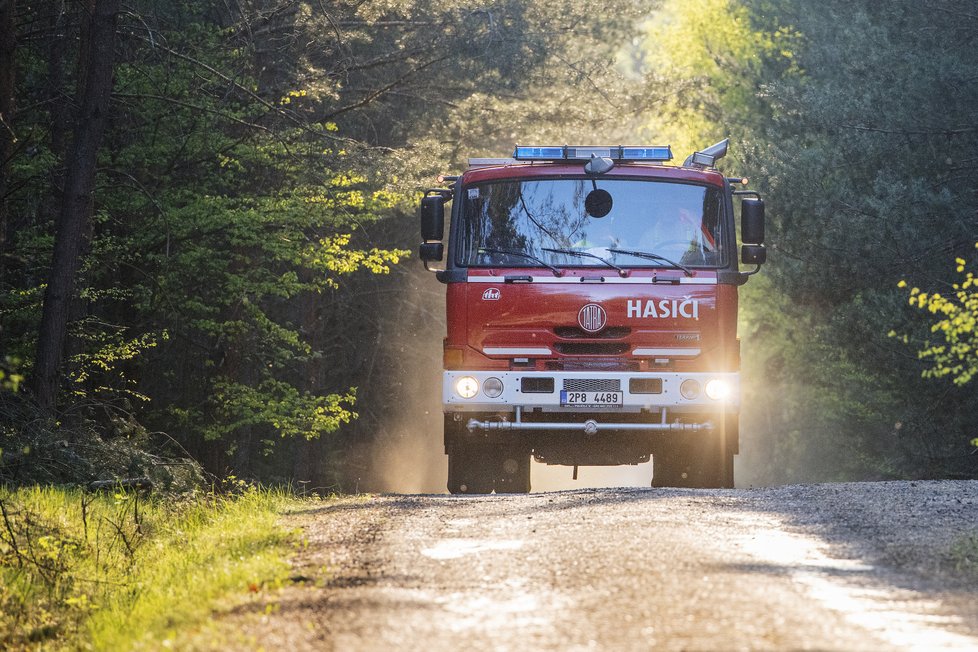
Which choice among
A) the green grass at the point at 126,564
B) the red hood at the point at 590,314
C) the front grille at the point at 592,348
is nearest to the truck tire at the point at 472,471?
the red hood at the point at 590,314

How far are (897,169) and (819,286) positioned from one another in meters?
2.82

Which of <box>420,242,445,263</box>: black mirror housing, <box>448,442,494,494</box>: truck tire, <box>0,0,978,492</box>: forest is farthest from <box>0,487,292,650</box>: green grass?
<box>420,242,445,263</box>: black mirror housing

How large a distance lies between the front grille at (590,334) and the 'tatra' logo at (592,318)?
51 millimetres

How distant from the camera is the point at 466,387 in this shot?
504 inches

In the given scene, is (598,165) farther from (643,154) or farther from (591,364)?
(591,364)

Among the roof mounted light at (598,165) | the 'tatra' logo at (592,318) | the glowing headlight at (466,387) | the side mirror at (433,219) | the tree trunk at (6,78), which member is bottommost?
the glowing headlight at (466,387)

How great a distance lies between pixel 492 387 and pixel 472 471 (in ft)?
3.84

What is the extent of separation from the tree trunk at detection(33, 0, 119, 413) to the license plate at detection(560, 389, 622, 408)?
18.3 ft

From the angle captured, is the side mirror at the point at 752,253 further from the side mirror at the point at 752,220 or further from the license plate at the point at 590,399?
the license plate at the point at 590,399

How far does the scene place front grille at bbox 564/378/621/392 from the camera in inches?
503

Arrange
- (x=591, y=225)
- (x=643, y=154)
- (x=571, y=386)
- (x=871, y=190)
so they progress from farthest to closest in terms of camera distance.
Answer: (x=871, y=190)
(x=643, y=154)
(x=591, y=225)
(x=571, y=386)

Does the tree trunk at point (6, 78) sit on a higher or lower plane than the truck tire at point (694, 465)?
higher

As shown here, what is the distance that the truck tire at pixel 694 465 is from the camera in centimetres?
1323

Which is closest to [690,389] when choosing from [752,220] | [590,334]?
[590,334]
